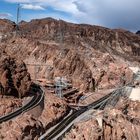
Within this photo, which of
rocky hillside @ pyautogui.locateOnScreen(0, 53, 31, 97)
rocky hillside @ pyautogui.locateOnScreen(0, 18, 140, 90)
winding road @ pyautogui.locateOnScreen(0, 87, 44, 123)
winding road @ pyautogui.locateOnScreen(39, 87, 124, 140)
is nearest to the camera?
winding road @ pyautogui.locateOnScreen(0, 87, 44, 123)

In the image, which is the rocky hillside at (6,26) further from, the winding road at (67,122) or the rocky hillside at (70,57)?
the winding road at (67,122)

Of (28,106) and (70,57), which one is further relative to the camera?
(70,57)

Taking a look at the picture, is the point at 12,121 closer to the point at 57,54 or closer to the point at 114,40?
the point at 57,54

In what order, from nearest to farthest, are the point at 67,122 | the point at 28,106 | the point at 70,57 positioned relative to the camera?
the point at 28,106 < the point at 67,122 < the point at 70,57

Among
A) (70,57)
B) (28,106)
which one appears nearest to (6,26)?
(70,57)

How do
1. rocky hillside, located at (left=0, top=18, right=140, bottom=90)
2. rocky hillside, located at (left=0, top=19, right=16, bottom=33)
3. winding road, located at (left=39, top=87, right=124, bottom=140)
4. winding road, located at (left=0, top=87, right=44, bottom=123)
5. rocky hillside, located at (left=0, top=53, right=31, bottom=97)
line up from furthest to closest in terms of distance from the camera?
rocky hillside, located at (left=0, top=19, right=16, bottom=33) < rocky hillside, located at (left=0, top=18, right=140, bottom=90) < rocky hillside, located at (left=0, top=53, right=31, bottom=97) < winding road, located at (left=39, top=87, right=124, bottom=140) < winding road, located at (left=0, top=87, right=44, bottom=123)

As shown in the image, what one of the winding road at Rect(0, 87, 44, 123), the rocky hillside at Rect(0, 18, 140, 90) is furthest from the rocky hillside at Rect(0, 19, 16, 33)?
the winding road at Rect(0, 87, 44, 123)

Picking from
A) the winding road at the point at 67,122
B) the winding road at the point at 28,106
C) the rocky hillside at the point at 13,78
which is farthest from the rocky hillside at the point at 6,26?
the rocky hillside at the point at 13,78

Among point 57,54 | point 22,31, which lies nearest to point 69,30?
point 22,31

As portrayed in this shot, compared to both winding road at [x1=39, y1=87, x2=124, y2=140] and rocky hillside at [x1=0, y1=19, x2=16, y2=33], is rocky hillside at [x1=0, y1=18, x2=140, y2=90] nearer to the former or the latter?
rocky hillside at [x1=0, y1=19, x2=16, y2=33]

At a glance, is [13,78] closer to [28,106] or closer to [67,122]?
[28,106]

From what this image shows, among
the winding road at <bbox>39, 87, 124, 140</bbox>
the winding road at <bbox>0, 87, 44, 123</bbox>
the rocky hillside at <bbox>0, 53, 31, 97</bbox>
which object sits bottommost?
the winding road at <bbox>39, 87, 124, 140</bbox>
